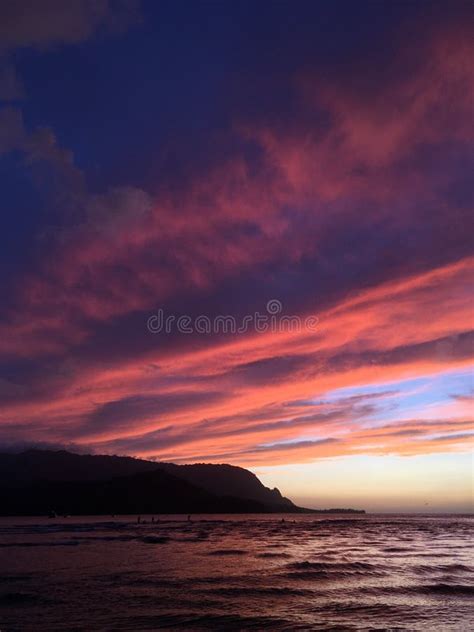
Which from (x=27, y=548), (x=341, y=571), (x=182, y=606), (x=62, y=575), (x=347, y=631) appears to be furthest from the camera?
(x=27, y=548)

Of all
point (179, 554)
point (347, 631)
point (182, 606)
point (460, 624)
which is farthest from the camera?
point (179, 554)

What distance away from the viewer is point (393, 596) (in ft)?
88.7

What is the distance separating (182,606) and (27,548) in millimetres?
36724

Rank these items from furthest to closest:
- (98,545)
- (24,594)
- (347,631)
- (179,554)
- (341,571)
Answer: (98,545) → (179,554) → (341,571) → (24,594) → (347,631)

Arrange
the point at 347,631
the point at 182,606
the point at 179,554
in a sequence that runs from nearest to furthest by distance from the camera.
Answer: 1. the point at 347,631
2. the point at 182,606
3. the point at 179,554

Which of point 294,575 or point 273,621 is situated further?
point 294,575

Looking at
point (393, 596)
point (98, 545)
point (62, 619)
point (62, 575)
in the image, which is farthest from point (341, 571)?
point (98, 545)

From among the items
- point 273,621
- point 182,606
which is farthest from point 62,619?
point 273,621

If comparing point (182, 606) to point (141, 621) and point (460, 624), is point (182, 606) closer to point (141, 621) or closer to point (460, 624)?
point (141, 621)

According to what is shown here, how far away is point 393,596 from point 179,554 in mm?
26988

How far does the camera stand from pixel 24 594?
26859mm

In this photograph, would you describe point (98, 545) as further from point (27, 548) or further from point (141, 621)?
point (141, 621)

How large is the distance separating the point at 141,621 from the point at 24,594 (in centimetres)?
Answer: 986

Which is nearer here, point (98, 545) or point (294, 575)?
point (294, 575)
